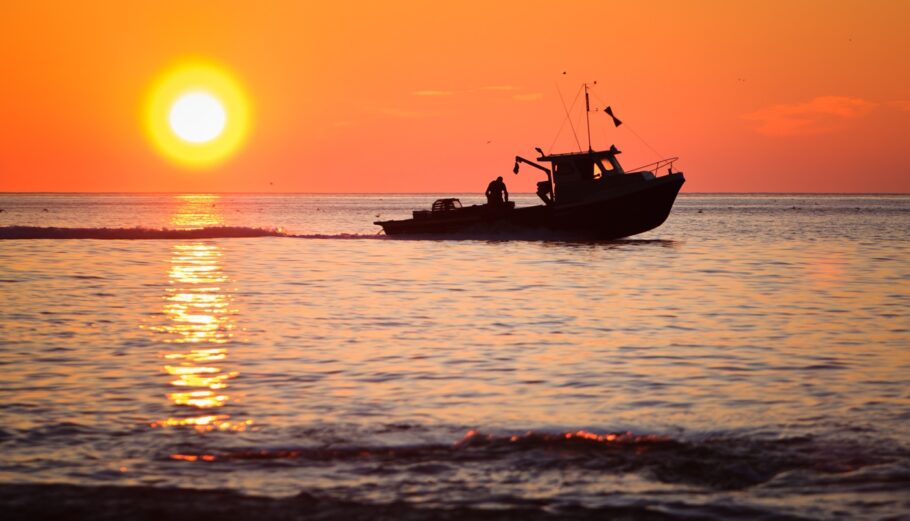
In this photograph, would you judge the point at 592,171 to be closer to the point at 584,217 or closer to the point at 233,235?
the point at 584,217

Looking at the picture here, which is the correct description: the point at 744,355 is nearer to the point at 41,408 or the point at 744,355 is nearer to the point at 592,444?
the point at 592,444

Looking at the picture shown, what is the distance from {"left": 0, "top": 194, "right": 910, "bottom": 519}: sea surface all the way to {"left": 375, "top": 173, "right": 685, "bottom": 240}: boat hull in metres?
A: 18.5

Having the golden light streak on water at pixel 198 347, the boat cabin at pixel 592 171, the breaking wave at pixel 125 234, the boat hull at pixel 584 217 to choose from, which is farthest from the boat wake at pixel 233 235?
the golden light streak on water at pixel 198 347

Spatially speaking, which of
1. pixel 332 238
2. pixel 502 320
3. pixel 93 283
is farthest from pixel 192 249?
pixel 502 320

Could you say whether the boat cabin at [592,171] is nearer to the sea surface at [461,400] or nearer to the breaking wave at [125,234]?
the sea surface at [461,400]

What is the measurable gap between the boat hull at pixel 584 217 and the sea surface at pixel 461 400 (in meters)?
18.5

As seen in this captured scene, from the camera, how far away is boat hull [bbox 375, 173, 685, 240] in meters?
48.0

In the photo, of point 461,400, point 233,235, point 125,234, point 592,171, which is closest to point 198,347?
point 461,400

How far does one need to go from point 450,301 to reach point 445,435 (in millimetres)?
14689

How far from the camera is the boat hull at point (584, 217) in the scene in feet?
158

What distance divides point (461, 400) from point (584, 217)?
120ft

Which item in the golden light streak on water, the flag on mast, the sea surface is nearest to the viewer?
the sea surface

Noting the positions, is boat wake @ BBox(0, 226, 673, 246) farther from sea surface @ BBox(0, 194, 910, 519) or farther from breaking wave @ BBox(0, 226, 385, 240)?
sea surface @ BBox(0, 194, 910, 519)

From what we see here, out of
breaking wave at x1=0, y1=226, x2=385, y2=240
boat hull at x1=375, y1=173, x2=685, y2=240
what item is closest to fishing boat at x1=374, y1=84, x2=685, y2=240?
boat hull at x1=375, y1=173, x2=685, y2=240
